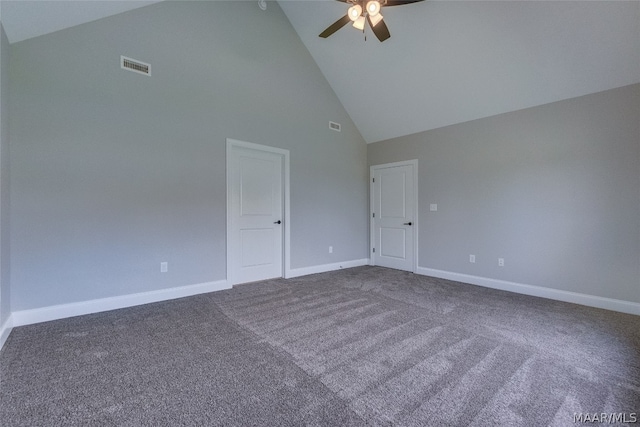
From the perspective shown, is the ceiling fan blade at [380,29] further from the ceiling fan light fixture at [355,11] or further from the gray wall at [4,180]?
the gray wall at [4,180]

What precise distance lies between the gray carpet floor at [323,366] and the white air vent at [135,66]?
270cm

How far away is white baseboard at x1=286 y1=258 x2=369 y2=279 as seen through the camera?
446cm

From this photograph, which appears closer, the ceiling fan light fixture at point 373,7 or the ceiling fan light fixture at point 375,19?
the ceiling fan light fixture at point 373,7

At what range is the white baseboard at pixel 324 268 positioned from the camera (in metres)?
4.46

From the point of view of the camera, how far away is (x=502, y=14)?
2855 millimetres

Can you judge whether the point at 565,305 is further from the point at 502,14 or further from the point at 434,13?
the point at 434,13

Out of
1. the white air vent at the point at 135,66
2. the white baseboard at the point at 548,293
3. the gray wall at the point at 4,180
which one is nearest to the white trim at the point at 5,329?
the gray wall at the point at 4,180

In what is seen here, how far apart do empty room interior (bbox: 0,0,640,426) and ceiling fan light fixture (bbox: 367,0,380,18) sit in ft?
0.09

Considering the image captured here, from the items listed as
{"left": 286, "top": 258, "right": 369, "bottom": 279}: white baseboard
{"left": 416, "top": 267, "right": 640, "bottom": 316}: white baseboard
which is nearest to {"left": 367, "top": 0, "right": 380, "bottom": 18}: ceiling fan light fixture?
{"left": 286, "top": 258, "right": 369, "bottom": 279}: white baseboard

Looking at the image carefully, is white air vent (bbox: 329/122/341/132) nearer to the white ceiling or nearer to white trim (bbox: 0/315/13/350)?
the white ceiling

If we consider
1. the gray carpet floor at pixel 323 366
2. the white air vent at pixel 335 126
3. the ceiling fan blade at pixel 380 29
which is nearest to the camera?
the gray carpet floor at pixel 323 366

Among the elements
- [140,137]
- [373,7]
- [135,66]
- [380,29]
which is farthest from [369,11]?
[140,137]

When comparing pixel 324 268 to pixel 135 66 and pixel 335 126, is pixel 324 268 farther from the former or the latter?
pixel 135 66

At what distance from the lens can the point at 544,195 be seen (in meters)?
3.43
